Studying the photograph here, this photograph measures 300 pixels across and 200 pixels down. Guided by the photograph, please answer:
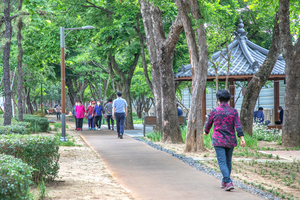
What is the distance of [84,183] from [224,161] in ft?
7.77

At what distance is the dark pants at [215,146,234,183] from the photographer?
592cm

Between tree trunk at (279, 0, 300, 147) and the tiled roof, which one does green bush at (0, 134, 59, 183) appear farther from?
the tiled roof

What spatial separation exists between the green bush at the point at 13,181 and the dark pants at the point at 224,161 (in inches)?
129

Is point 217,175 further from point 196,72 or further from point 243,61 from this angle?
point 243,61

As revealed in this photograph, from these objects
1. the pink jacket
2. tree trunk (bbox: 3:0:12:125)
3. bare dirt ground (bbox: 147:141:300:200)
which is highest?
tree trunk (bbox: 3:0:12:125)

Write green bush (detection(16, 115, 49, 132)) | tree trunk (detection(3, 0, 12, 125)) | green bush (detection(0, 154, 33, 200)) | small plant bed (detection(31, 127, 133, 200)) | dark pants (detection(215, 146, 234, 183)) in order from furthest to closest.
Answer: green bush (detection(16, 115, 49, 132)) < tree trunk (detection(3, 0, 12, 125)) < dark pants (detection(215, 146, 234, 183)) < small plant bed (detection(31, 127, 133, 200)) < green bush (detection(0, 154, 33, 200))

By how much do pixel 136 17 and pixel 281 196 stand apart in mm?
13442

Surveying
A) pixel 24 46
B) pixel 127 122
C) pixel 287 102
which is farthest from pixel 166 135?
pixel 24 46

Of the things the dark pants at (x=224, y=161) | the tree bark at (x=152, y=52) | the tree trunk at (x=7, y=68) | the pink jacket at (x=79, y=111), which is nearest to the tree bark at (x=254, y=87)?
the tree bark at (x=152, y=52)

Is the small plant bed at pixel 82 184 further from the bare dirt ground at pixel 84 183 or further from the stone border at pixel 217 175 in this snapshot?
the stone border at pixel 217 175

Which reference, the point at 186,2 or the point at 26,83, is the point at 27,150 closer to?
the point at 186,2

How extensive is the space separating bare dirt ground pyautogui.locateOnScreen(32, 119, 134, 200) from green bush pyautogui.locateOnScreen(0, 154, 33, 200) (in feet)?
4.77

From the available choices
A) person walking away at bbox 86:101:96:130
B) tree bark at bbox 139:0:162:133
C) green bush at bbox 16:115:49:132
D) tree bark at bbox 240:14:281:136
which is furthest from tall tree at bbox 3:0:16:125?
person walking away at bbox 86:101:96:130

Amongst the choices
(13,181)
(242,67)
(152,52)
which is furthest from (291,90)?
(13,181)
